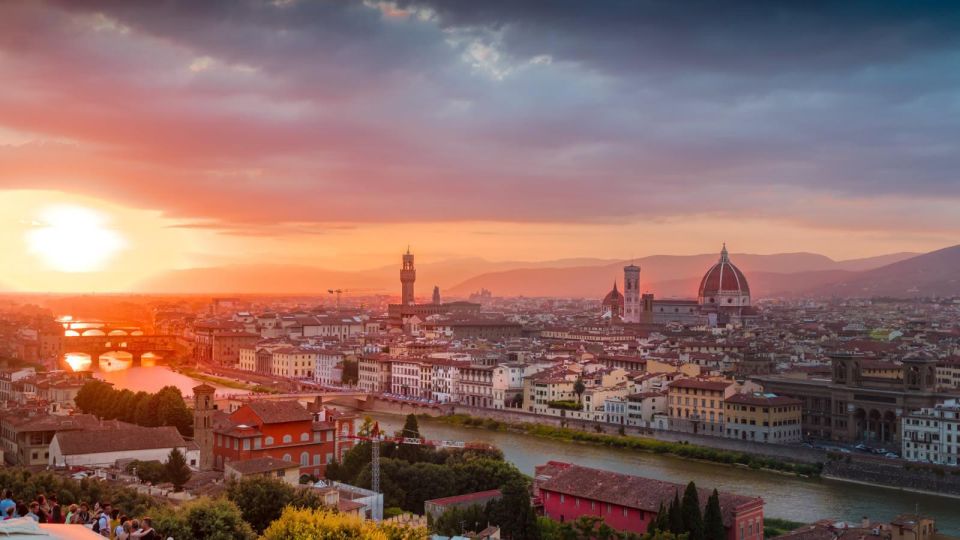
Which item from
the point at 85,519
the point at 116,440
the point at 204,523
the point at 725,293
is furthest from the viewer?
the point at 725,293

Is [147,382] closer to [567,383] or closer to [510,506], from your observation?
[567,383]

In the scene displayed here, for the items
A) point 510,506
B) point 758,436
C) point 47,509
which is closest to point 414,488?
point 510,506

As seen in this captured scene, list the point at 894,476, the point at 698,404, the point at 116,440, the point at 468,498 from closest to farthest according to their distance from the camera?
the point at 468,498 < the point at 116,440 < the point at 894,476 < the point at 698,404

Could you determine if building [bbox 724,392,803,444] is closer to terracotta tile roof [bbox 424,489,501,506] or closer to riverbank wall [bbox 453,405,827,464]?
riverbank wall [bbox 453,405,827,464]

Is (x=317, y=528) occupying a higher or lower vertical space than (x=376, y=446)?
higher

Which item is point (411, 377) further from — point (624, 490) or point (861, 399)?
point (624, 490)

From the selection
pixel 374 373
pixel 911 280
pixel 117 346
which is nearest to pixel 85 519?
pixel 374 373
